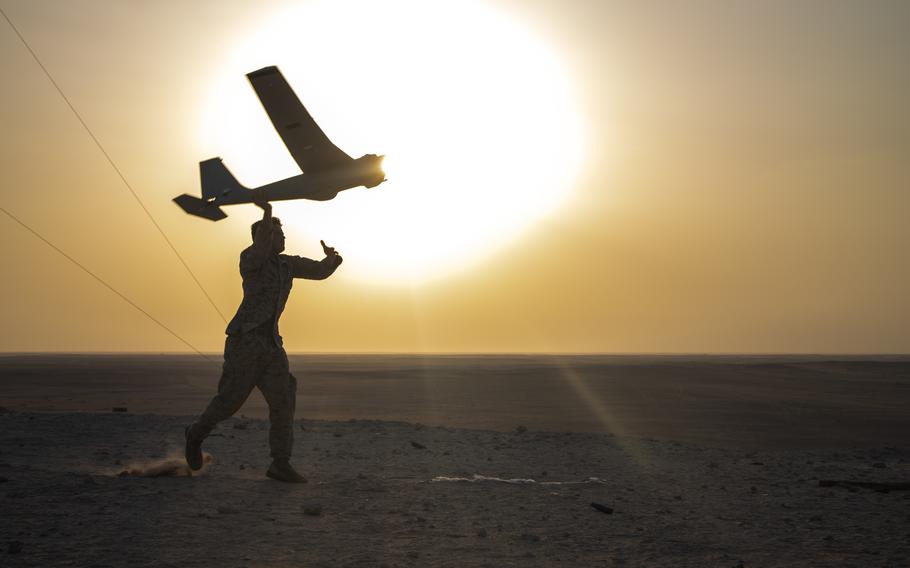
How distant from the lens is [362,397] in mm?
27266

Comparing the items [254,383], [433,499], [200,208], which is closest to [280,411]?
[254,383]

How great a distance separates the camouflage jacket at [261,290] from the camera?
7.52m

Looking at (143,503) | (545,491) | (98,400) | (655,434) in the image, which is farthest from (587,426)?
(98,400)

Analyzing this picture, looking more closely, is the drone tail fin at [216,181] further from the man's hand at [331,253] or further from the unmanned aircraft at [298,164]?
the man's hand at [331,253]

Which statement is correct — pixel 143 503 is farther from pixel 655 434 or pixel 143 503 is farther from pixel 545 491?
pixel 655 434

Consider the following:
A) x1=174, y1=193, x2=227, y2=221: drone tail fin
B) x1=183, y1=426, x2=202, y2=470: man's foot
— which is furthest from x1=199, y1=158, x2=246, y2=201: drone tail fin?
x1=183, y1=426, x2=202, y2=470: man's foot

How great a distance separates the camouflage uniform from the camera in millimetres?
7379

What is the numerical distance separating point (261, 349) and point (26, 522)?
8.51ft

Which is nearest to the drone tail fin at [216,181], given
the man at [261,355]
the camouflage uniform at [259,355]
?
the man at [261,355]

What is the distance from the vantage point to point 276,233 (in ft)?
25.4

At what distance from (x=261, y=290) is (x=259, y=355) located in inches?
25.7

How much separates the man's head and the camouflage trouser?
0.90m

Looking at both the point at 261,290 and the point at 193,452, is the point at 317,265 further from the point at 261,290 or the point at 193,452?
the point at 193,452

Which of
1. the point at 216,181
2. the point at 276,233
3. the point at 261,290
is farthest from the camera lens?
the point at 216,181
